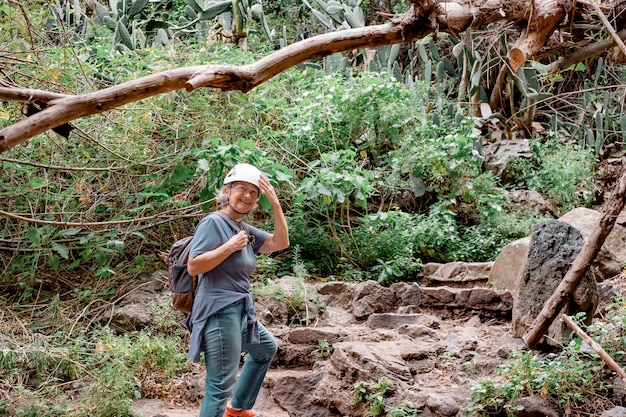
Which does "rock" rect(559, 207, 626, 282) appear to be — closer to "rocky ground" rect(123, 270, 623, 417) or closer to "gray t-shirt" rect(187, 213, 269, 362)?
"rocky ground" rect(123, 270, 623, 417)

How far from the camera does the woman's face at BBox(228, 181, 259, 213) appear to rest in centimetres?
431

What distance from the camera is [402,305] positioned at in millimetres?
7418

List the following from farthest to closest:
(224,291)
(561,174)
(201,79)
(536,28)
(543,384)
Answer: (561,174)
(536,28)
(543,384)
(224,291)
(201,79)

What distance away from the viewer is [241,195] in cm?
431

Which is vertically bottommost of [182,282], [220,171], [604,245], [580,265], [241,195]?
[604,245]

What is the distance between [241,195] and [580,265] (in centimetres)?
249

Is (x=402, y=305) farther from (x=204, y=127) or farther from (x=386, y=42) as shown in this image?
(x=386, y=42)

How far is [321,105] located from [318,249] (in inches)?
71.0

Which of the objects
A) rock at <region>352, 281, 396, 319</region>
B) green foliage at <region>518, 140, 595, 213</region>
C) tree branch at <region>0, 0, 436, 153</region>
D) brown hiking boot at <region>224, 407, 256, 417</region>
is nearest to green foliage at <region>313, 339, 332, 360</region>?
rock at <region>352, 281, 396, 319</region>

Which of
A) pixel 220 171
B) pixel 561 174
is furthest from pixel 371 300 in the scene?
pixel 561 174

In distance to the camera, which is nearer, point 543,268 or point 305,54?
point 305,54

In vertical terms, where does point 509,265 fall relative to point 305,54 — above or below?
below

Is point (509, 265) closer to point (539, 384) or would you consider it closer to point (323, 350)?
point (323, 350)

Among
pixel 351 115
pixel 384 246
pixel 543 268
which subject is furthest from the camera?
pixel 351 115
